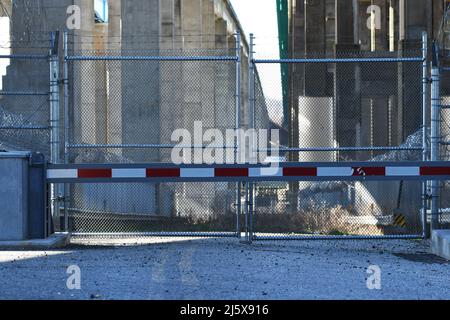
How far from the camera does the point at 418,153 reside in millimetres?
19891

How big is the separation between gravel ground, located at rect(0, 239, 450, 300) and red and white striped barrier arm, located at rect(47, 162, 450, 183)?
91cm

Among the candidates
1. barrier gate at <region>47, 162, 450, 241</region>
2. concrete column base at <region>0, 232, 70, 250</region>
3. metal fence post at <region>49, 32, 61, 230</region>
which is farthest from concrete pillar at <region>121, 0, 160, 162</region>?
concrete column base at <region>0, 232, 70, 250</region>

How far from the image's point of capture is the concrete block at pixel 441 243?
40.0 ft

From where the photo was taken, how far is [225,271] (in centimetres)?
1048

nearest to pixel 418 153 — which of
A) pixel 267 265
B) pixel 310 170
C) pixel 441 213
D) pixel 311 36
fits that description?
pixel 441 213

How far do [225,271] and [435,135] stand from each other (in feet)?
15.3

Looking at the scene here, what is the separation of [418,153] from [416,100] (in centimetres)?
651

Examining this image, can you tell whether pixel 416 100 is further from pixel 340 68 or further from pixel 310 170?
pixel 310 170

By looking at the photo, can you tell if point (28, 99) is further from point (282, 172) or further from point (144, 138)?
point (282, 172)

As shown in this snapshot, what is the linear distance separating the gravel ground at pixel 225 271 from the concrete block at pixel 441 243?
135 millimetres

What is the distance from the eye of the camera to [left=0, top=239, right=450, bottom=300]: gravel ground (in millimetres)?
9047
